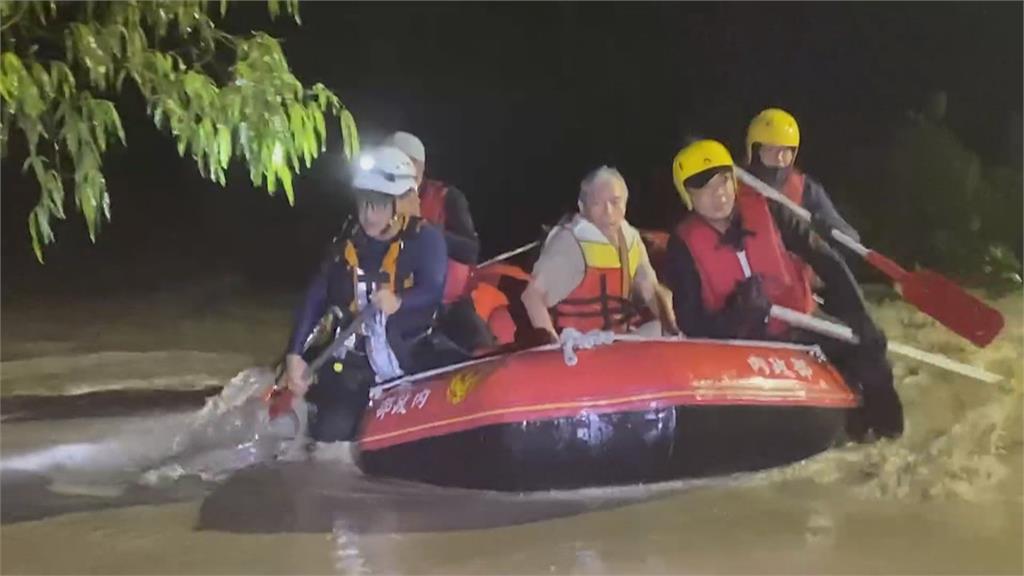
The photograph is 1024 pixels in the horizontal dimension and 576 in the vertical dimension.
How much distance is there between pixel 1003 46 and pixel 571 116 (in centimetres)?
74

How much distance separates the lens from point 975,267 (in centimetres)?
206

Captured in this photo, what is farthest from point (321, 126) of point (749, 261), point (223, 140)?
Result: point (749, 261)

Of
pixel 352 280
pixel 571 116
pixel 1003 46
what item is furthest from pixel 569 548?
pixel 1003 46

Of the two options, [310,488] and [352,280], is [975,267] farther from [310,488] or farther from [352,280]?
[310,488]

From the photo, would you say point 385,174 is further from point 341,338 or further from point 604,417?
point 604,417

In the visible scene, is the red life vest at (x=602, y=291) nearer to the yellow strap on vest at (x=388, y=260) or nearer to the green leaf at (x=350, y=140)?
Answer: the yellow strap on vest at (x=388, y=260)

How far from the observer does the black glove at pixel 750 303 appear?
203cm

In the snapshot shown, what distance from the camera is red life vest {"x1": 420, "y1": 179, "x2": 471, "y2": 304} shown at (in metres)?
2.05

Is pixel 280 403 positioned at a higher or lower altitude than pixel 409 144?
lower

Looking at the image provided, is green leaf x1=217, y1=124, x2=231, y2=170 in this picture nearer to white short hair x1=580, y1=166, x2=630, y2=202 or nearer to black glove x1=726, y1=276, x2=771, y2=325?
white short hair x1=580, y1=166, x2=630, y2=202

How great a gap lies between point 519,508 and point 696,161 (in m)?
0.64

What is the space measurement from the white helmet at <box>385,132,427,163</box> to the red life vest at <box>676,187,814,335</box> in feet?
1.46

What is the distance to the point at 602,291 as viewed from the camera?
2031 mm

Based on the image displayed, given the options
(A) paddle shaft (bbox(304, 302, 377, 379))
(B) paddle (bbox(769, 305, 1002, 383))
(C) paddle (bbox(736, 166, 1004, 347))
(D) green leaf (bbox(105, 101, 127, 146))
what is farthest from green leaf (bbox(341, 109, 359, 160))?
(B) paddle (bbox(769, 305, 1002, 383))
